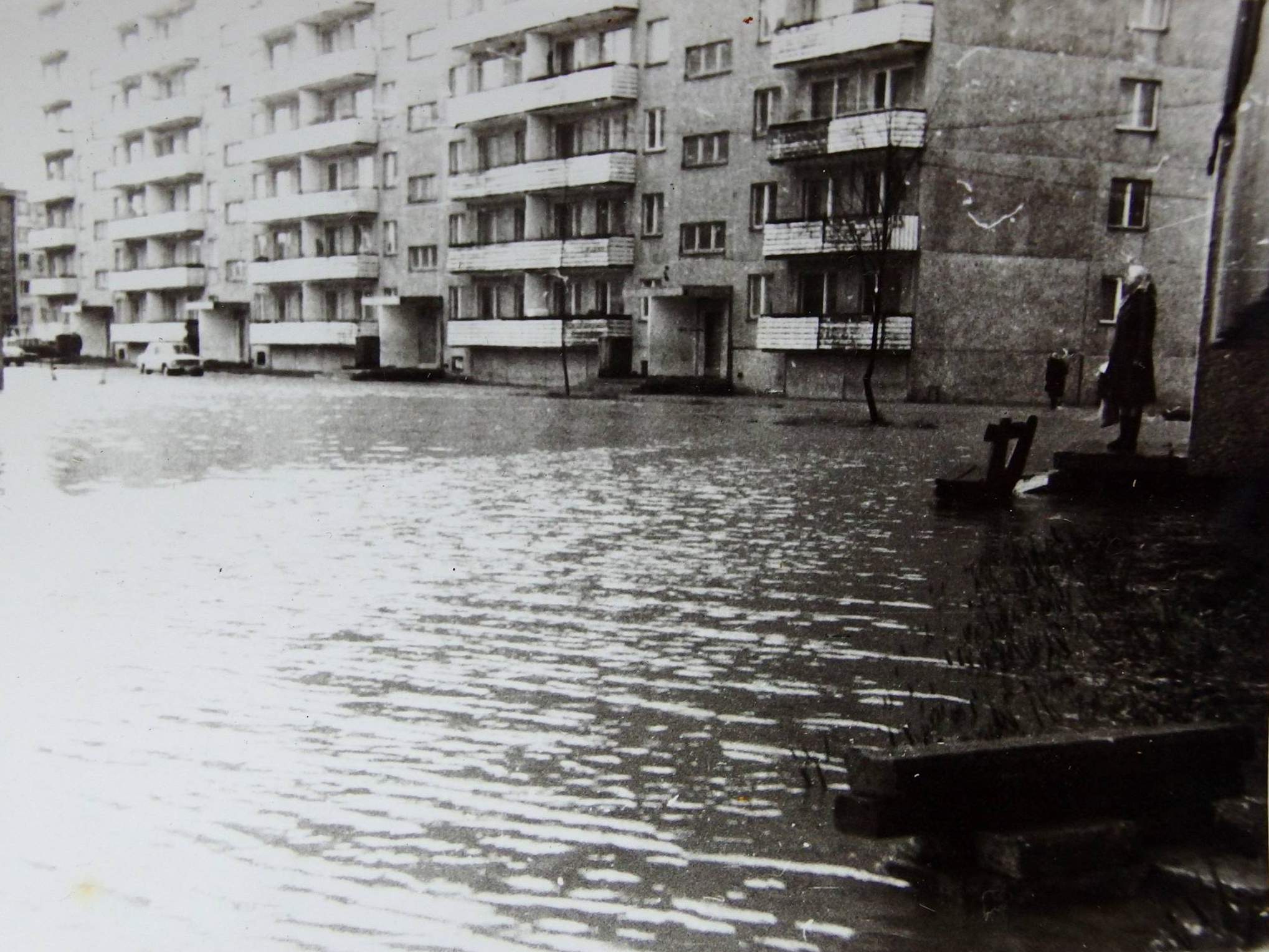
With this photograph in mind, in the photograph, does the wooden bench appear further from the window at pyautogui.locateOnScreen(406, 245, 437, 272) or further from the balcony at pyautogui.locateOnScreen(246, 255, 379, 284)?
the balcony at pyautogui.locateOnScreen(246, 255, 379, 284)

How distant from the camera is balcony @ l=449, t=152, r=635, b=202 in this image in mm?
8312

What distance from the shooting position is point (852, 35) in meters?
4.57

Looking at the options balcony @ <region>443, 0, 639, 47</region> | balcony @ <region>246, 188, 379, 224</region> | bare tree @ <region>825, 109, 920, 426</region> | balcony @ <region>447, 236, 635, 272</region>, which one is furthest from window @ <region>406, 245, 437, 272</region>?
balcony @ <region>443, 0, 639, 47</region>

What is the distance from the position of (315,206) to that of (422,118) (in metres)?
1.62

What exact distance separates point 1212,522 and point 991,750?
1.31 m

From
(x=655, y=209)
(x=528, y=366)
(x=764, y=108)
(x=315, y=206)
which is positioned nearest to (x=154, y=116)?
(x=315, y=206)

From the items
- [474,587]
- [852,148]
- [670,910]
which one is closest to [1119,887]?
[670,910]

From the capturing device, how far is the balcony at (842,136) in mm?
5051

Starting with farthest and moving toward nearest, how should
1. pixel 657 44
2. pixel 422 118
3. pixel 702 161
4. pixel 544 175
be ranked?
pixel 544 175
pixel 702 161
pixel 422 118
pixel 657 44

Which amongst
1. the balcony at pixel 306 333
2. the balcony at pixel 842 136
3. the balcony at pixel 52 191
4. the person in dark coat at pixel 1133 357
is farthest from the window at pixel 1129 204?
the balcony at pixel 306 333

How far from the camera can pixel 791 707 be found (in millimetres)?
3781

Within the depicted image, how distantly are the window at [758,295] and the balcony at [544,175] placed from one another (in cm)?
124

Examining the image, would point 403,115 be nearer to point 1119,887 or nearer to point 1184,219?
point 1184,219

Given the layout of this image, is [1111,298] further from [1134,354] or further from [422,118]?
[422,118]
